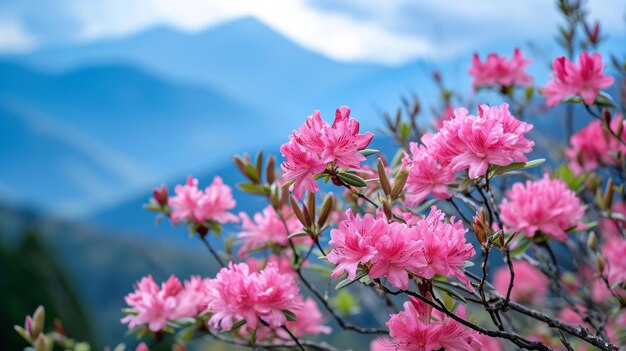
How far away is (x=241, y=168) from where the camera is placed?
1.39 metres

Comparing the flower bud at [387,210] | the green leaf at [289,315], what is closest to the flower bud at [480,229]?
the flower bud at [387,210]

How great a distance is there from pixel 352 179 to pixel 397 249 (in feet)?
0.51

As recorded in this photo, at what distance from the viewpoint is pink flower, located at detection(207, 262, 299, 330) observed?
3.49 feet

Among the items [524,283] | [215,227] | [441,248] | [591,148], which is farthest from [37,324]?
[524,283]

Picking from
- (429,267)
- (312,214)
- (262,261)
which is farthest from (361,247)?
(262,261)

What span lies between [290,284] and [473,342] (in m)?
0.34

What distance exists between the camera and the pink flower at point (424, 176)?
1.06 meters

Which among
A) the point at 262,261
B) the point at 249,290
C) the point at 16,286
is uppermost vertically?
the point at 16,286

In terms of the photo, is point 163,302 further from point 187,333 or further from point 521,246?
point 521,246

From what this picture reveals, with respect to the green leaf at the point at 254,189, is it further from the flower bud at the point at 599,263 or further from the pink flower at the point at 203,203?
the flower bud at the point at 599,263

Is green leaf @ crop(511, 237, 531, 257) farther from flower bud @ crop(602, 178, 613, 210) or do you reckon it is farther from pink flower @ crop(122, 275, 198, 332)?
pink flower @ crop(122, 275, 198, 332)

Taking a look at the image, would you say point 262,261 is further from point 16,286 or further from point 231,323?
point 16,286

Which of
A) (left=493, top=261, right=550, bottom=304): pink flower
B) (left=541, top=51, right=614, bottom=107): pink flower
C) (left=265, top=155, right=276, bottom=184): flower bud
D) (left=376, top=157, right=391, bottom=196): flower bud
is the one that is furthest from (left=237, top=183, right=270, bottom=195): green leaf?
(left=493, top=261, right=550, bottom=304): pink flower

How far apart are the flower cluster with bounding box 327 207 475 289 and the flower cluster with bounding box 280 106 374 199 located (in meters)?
0.09
